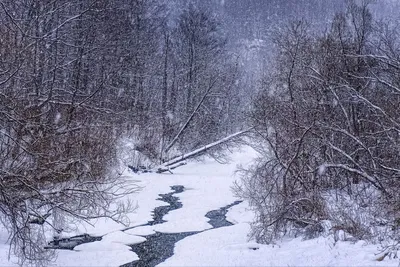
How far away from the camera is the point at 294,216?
39.4 ft

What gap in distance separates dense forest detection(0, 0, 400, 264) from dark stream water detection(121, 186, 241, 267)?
50.6 inches

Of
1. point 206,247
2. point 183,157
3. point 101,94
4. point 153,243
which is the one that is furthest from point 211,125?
point 206,247

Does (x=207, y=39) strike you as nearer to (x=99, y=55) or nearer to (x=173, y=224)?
(x=99, y=55)

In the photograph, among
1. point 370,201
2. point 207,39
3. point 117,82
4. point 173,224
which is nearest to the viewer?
point 370,201

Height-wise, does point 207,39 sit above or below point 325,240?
above

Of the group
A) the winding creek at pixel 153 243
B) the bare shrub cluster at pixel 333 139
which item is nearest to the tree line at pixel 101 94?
the winding creek at pixel 153 243

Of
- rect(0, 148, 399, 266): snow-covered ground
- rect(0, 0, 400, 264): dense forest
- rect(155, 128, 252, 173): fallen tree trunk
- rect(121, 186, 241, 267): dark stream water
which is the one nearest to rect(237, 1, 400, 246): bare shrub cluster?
rect(0, 0, 400, 264): dense forest

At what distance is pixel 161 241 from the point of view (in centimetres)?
1336

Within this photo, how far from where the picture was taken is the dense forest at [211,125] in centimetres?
1004

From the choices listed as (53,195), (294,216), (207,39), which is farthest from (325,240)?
(207,39)

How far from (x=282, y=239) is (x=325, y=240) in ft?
6.00

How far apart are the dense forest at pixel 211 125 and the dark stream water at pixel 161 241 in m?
1.29

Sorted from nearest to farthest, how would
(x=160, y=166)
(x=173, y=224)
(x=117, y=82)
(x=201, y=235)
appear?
(x=201, y=235), (x=173, y=224), (x=160, y=166), (x=117, y=82)

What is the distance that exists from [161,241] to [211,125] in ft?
61.2
